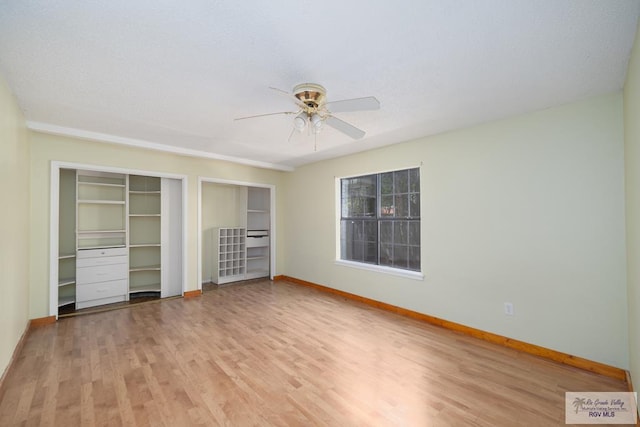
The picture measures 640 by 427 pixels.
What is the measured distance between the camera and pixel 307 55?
1.86 m

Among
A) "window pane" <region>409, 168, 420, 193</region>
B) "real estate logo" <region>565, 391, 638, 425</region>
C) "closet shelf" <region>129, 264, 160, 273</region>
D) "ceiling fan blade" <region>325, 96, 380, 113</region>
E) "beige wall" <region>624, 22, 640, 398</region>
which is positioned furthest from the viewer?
"closet shelf" <region>129, 264, 160, 273</region>

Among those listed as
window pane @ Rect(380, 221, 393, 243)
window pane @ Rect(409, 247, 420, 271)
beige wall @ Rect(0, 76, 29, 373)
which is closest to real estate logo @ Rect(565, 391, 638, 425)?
window pane @ Rect(409, 247, 420, 271)

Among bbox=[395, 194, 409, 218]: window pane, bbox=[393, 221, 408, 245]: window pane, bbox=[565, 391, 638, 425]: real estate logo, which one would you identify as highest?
bbox=[395, 194, 409, 218]: window pane

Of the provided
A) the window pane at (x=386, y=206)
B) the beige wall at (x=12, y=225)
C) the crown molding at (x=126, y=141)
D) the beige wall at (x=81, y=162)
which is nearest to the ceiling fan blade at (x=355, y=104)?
the window pane at (x=386, y=206)

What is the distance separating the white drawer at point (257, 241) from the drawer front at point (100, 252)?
7.22 feet

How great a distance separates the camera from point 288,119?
3.05m

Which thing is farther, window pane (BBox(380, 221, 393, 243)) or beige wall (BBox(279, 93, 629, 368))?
window pane (BBox(380, 221, 393, 243))

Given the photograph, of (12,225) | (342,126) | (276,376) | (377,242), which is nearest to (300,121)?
(342,126)

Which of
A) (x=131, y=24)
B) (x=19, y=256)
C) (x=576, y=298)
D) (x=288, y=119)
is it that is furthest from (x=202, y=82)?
(x=576, y=298)

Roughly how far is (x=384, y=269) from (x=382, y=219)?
0.76 meters

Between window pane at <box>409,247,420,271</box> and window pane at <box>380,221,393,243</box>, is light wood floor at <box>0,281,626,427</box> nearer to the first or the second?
window pane at <box>409,247,420,271</box>

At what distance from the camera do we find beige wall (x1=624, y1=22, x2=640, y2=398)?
172 centimetres

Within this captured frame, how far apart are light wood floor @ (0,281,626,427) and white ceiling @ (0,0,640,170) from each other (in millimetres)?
2378

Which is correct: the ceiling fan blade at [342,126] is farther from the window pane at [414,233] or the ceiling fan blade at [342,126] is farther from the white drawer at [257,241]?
the white drawer at [257,241]
